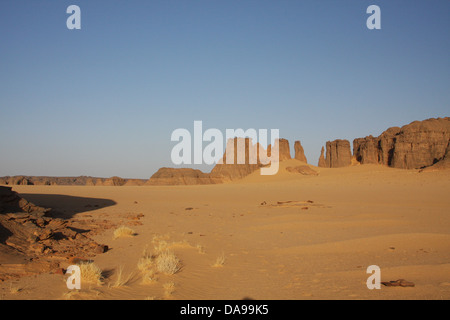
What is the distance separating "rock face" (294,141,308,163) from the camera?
10919 centimetres

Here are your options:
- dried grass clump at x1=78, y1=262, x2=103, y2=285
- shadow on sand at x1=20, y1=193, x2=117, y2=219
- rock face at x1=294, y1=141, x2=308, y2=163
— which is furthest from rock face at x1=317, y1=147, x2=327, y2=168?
dried grass clump at x1=78, y1=262, x2=103, y2=285

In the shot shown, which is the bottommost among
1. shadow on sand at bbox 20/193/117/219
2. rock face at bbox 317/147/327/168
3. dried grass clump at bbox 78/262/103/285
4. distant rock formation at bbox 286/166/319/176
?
shadow on sand at bbox 20/193/117/219

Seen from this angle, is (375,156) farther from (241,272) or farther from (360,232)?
(241,272)

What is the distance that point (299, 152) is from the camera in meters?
111

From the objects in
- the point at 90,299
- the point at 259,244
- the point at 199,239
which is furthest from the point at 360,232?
the point at 90,299

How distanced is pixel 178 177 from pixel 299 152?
46.3 meters

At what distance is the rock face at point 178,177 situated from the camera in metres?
85.1

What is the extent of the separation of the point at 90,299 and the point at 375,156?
92.8m

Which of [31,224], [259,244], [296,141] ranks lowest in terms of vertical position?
[259,244]

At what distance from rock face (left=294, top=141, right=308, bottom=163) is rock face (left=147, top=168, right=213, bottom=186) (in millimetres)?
34785

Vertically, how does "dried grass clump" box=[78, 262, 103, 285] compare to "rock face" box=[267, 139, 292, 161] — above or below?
below

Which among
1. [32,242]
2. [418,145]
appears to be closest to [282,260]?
[32,242]

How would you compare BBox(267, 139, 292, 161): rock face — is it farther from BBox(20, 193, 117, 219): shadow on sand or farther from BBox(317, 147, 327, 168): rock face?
BBox(20, 193, 117, 219): shadow on sand
